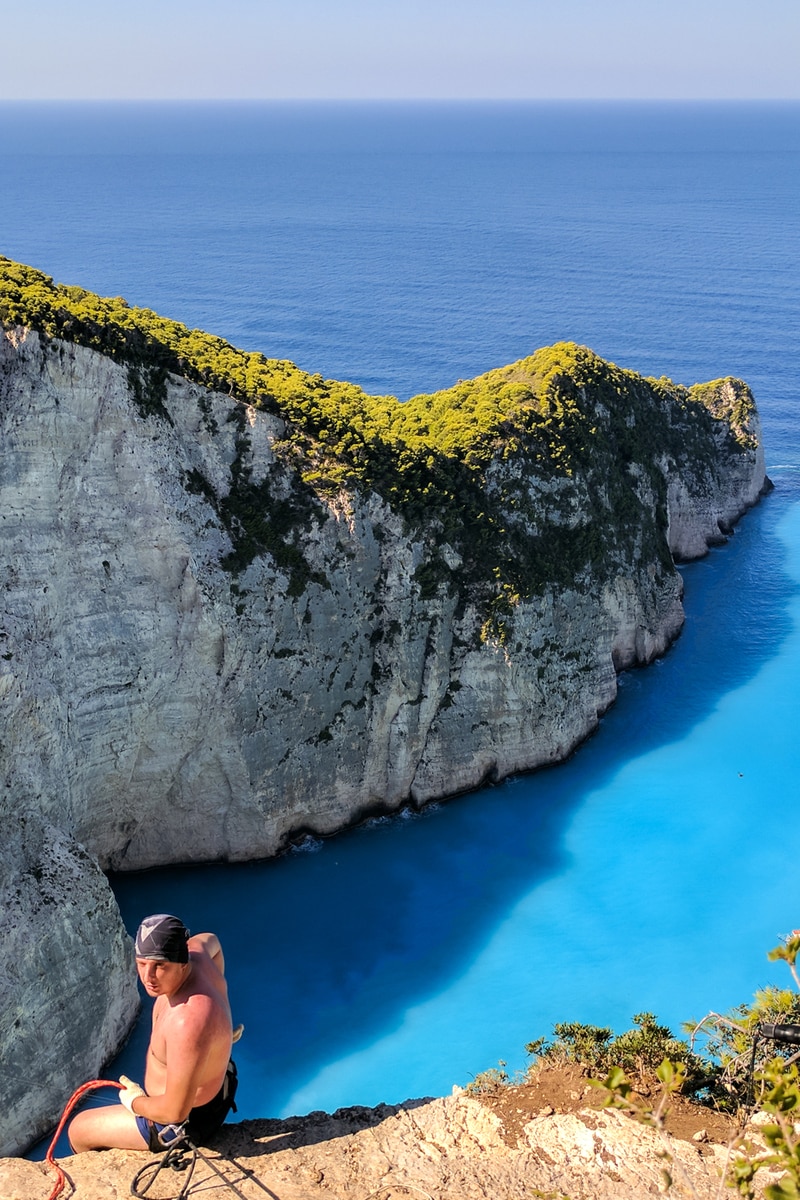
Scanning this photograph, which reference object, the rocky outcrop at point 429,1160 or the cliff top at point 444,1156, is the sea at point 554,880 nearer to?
the cliff top at point 444,1156

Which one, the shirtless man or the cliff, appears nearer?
the shirtless man

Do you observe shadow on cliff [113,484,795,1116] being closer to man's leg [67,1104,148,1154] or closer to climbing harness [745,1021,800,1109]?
climbing harness [745,1021,800,1109]

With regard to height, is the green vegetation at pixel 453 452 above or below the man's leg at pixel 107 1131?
above

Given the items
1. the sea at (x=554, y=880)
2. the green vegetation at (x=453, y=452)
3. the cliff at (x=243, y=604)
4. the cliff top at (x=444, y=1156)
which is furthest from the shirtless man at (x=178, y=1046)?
the green vegetation at (x=453, y=452)

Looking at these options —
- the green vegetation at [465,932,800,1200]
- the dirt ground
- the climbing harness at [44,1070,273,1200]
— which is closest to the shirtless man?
the climbing harness at [44,1070,273,1200]

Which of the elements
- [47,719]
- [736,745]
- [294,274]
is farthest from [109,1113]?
[294,274]

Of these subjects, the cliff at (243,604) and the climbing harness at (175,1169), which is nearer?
the climbing harness at (175,1169)
